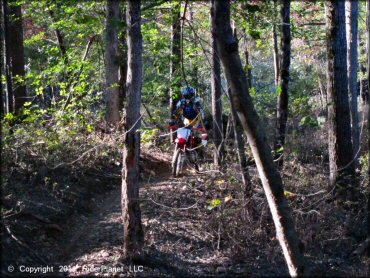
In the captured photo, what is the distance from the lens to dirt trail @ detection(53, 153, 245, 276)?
23.3 ft

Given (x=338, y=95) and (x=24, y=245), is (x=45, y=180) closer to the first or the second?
(x=24, y=245)

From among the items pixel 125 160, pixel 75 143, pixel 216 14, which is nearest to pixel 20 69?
pixel 75 143

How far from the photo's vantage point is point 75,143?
12.0m

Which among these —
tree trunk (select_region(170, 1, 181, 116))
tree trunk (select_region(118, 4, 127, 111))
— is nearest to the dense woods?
tree trunk (select_region(170, 1, 181, 116))

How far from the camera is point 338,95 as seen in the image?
9656 millimetres

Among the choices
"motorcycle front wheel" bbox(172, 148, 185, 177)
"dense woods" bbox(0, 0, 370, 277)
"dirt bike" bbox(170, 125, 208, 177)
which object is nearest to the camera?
"dense woods" bbox(0, 0, 370, 277)

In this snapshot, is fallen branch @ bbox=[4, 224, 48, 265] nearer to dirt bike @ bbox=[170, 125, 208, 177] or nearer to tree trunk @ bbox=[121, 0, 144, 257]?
tree trunk @ bbox=[121, 0, 144, 257]

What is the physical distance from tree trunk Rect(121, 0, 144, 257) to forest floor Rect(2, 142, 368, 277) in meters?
0.39

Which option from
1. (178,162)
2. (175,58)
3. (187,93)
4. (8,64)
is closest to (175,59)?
(175,58)

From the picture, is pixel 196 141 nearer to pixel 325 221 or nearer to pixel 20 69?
pixel 325 221

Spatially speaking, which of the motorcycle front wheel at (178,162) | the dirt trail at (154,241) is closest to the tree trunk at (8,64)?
the dirt trail at (154,241)

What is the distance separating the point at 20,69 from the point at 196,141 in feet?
19.0

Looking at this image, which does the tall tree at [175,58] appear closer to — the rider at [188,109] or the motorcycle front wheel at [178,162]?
the rider at [188,109]

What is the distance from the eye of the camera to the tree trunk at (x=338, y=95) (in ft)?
30.9
